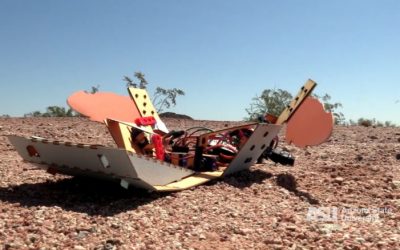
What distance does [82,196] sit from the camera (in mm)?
4688

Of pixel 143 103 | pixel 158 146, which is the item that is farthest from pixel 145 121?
pixel 158 146

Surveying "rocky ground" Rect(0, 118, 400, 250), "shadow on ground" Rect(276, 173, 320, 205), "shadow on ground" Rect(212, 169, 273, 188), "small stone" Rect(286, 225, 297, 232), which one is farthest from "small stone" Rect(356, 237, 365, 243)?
"shadow on ground" Rect(212, 169, 273, 188)

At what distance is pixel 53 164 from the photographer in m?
4.76

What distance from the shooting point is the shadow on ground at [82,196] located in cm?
428

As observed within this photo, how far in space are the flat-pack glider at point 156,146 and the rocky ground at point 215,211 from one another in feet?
0.75

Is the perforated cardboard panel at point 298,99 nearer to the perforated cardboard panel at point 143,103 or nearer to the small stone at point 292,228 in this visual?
the perforated cardboard panel at point 143,103

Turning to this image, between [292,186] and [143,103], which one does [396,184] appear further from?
[143,103]

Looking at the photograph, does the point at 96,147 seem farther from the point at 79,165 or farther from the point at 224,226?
the point at 224,226

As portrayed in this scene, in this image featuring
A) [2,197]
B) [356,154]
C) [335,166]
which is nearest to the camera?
[2,197]

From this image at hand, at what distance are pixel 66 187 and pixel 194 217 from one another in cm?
155

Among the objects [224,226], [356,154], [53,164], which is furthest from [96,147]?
[356,154]

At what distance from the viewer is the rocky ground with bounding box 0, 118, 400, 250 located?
3607mm

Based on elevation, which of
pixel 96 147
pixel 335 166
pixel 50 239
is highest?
pixel 335 166

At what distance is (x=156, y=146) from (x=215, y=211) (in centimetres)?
122
